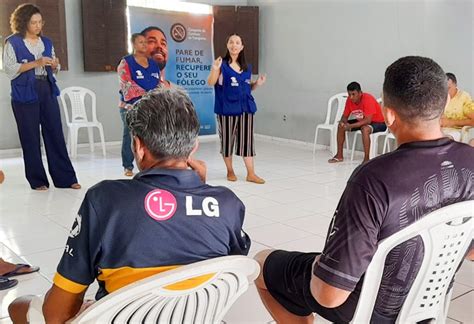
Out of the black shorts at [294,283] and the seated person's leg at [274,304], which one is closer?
the black shorts at [294,283]

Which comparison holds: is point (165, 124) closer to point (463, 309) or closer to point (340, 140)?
point (463, 309)

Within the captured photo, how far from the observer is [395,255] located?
1341 millimetres

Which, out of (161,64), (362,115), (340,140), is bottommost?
(340,140)

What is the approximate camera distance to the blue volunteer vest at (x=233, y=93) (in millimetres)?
4926

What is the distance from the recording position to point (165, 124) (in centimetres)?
130

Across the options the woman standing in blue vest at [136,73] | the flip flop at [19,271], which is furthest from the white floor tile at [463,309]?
the woman standing in blue vest at [136,73]

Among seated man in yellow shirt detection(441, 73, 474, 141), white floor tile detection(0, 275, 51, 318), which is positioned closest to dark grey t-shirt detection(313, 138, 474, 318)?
white floor tile detection(0, 275, 51, 318)

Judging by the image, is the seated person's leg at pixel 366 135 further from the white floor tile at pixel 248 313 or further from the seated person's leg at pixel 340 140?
the white floor tile at pixel 248 313

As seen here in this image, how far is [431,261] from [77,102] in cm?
600

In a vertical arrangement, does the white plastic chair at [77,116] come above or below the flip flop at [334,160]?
above

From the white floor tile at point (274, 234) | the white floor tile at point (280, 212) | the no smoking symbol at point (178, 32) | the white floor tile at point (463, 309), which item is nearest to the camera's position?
the white floor tile at point (463, 309)

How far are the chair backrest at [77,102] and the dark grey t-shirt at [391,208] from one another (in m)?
5.78

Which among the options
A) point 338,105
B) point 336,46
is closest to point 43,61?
point 338,105

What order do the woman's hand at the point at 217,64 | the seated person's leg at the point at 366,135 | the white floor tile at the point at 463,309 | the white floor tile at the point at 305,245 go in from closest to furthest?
the white floor tile at the point at 463,309 < the white floor tile at the point at 305,245 < the woman's hand at the point at 217,64 < the seated person's leg at the point at 366,135
